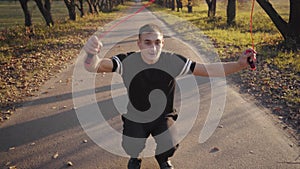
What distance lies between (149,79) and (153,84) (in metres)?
0.07

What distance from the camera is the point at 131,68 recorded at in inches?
121

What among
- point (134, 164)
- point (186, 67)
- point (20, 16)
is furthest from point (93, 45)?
point (20, 16)

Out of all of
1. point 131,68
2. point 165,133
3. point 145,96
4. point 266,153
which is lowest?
point 266,153

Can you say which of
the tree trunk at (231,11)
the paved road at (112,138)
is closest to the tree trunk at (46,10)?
the tree trunk at (231,11)

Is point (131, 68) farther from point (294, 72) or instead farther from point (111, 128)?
point (294, 72)

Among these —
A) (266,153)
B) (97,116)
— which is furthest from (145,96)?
(97,116)

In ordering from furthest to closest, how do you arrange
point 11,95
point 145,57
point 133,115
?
point 11,95
point 133,115
point 145,57

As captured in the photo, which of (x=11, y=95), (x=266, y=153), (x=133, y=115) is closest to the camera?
(x=133, y=115)

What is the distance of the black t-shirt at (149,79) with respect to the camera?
304 cm

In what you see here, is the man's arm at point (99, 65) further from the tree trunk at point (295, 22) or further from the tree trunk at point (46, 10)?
the tree trunk at point (46, 10)

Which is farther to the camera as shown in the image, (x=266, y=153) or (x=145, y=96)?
(x=266, y=153)

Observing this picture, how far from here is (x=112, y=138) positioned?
427cm

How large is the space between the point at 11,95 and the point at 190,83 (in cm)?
407

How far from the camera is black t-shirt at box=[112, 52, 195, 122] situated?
3.04 metres
